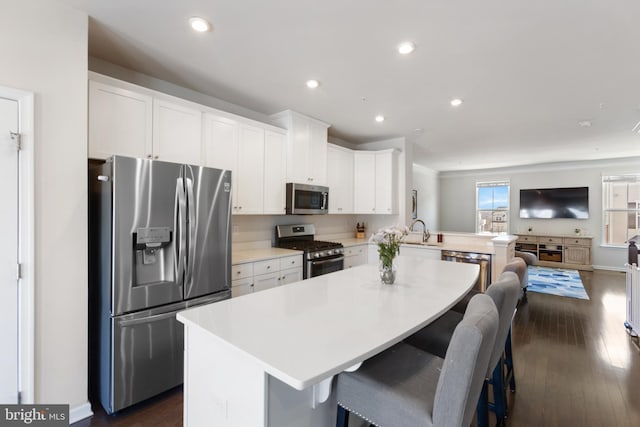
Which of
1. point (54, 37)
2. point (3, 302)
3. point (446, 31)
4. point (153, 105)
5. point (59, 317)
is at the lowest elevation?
point (59, 317)

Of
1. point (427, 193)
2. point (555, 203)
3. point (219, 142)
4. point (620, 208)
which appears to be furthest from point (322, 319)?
point (620, 208)

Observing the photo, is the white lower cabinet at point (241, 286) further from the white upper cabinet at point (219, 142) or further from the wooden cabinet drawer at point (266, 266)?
the white upper cabinet at point (219, 142)

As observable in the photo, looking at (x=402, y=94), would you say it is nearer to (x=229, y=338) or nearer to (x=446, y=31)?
(x=446, y=31)

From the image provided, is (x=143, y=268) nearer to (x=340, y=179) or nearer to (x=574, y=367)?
(x=340, y=179)

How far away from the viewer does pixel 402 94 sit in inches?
128

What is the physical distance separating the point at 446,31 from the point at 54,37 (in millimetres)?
2616

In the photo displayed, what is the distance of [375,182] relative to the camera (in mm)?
5016

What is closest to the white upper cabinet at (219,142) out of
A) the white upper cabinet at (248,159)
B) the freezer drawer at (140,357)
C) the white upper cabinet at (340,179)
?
the white upper cabinet at (248,159)

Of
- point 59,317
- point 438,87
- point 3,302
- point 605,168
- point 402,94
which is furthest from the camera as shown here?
point 605,168

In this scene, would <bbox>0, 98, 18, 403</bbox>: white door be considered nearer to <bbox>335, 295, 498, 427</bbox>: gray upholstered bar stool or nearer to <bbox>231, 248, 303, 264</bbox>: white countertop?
<bbox>231, 248, 303, 264</bbox>: white countertop

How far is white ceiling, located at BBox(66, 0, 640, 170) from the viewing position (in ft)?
6.22

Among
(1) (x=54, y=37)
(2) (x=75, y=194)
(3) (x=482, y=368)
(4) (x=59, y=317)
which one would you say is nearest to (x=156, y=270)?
(4) (x=59, y=317)

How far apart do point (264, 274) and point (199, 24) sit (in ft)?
7.57

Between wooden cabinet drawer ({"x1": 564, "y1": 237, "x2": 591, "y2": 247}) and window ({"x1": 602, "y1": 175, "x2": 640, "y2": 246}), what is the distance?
50cm
